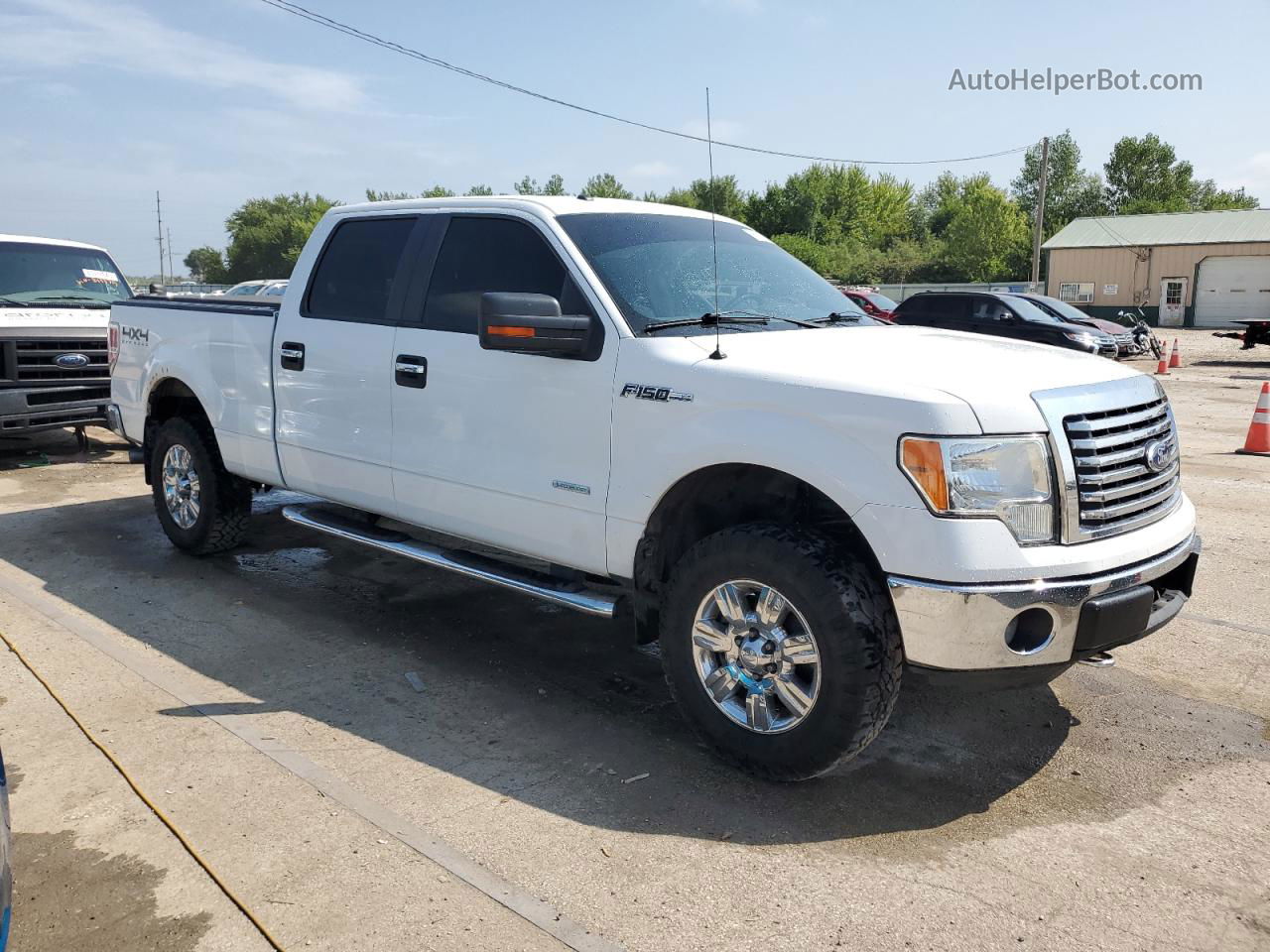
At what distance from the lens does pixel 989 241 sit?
248ft

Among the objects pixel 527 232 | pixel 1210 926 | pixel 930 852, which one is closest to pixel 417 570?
pixel 527 232

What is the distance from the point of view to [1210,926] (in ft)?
9.20

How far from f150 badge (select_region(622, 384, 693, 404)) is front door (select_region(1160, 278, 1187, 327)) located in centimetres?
4805

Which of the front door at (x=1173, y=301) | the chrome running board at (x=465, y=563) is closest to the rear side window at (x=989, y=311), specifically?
the chrome running board at (x=465, y=563)

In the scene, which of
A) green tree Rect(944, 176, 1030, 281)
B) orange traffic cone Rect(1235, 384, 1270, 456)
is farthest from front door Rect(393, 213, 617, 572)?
green tree Rect(944, 176, 1030, 281)

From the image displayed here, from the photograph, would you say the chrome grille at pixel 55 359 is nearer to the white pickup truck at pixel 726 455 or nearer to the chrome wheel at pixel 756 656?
the white pickup truck at pixel 726 455

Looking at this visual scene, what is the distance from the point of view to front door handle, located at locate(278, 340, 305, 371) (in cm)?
532

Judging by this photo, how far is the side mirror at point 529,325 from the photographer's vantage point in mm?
3811

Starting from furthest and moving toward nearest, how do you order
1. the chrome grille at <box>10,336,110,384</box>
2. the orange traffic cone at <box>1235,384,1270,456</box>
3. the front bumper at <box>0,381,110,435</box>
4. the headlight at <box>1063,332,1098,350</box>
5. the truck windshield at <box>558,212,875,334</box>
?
the headlight at <box>1063,332,1098,350</box> < the orange traffic cone at <box>1235,384,1270,456</box> < the chrome grille at <box>10,336,110,384</box> < the front bumper at <box>0,381,110,435</box> < the truck windshield at <box>558,212,875,334</box>

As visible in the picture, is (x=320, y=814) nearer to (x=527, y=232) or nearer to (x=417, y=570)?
(x=527, y=232)

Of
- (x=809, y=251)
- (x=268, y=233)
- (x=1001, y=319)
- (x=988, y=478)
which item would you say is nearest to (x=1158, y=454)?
(x=988, y=478)

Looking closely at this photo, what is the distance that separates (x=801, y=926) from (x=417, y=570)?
399 centimetres

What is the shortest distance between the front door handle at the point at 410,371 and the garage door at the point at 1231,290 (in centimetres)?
4711

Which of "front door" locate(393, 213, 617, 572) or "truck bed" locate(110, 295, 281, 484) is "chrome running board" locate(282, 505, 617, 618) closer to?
"front door" locate(393, 213, 617, 572)
